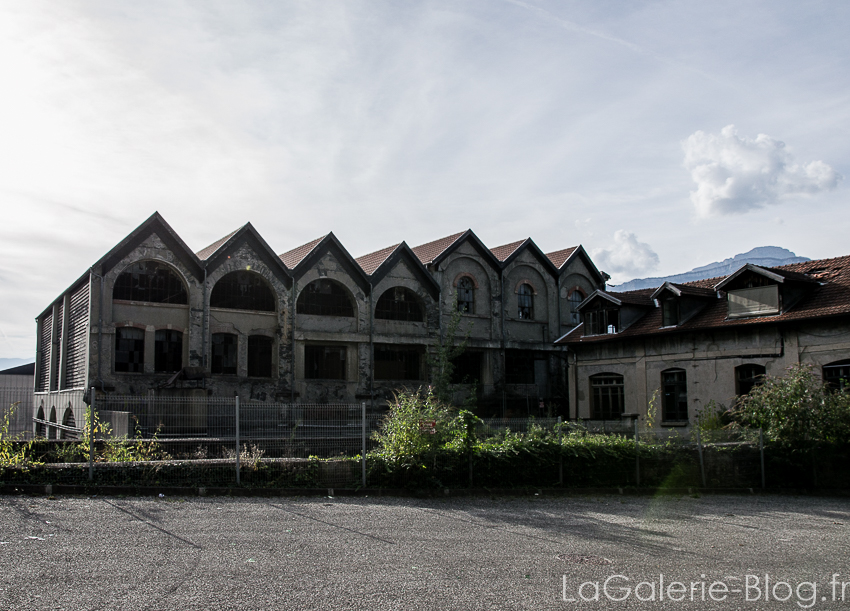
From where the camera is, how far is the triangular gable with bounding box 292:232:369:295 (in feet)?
98.6

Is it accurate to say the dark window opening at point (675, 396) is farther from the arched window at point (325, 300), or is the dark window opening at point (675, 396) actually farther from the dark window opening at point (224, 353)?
the dark window opening at point (224, 353)

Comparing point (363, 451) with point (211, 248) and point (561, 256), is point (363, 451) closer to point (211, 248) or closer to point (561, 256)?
point (211, 248)

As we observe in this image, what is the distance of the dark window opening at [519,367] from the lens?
3531 cm

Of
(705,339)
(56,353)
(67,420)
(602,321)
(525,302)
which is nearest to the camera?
(705,339)

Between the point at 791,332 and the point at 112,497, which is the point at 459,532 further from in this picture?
the point at 791,332

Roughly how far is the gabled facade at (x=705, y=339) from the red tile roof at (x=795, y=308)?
0.04 meters

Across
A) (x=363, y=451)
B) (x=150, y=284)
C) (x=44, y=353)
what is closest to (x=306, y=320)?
(x=150, y=284)

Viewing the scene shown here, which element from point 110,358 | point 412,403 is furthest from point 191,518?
point 110,358

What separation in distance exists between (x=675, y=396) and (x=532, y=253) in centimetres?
1276

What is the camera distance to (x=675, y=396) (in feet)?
85.1

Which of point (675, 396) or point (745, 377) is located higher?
point (745, 377)

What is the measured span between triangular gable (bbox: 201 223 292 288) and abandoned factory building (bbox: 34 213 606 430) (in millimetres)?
45

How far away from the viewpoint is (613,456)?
16.4 meters

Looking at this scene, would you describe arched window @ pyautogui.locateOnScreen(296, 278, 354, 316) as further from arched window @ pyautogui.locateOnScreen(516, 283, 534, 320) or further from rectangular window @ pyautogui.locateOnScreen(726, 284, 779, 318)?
rectangular window @ pyautogui.locateOnScreen(726, 284, 779, 318)
